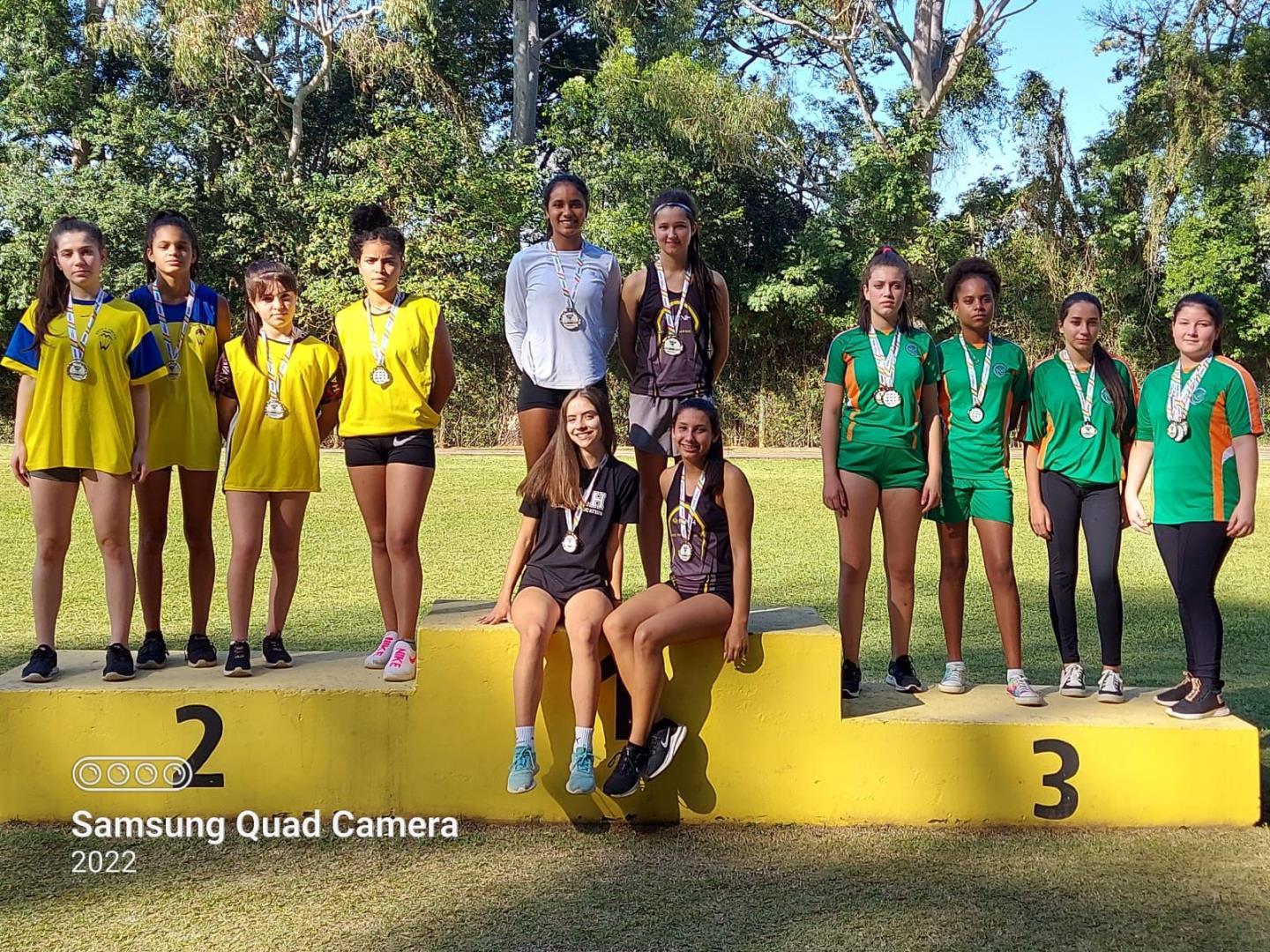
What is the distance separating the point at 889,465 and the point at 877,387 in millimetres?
287

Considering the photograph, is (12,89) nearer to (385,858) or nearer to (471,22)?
(471,22)

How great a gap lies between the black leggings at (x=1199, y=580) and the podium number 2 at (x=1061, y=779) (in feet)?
1.88

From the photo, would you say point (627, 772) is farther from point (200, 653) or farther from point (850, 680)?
point (200, 653)

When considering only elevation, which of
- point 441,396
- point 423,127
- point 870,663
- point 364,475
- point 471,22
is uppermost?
point 471,22

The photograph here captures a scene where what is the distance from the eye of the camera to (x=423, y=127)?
A: 2077 centimetres

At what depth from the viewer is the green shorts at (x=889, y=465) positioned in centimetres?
411

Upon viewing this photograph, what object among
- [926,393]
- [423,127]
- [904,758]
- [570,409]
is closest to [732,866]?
[904,758]

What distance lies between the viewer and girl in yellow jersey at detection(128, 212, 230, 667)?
163 inches

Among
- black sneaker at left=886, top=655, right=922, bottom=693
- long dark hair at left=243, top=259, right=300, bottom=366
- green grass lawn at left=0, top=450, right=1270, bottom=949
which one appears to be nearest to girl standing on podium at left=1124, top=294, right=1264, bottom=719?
green grass lawn at left=0, top=450, right=1270, bottom=949

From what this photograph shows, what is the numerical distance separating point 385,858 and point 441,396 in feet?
5.40

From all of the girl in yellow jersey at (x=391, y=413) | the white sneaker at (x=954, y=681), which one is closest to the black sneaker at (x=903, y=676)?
the white sneaker at (x=954, y=681)

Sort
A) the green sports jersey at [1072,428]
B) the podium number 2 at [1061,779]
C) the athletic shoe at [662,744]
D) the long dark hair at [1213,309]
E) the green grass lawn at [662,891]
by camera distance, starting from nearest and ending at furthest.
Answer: the green grass lawn at [662,891], the athletic shoe at [662,744], the podium number 2 at [1061,779], the long dark hair at [1213,309], the green sports jersey at [1072,428]

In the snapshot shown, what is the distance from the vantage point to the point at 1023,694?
4.01 meters

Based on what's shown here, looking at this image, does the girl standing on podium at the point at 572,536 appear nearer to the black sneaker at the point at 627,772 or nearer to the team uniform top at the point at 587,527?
the team uniform top at the point at 587,527
